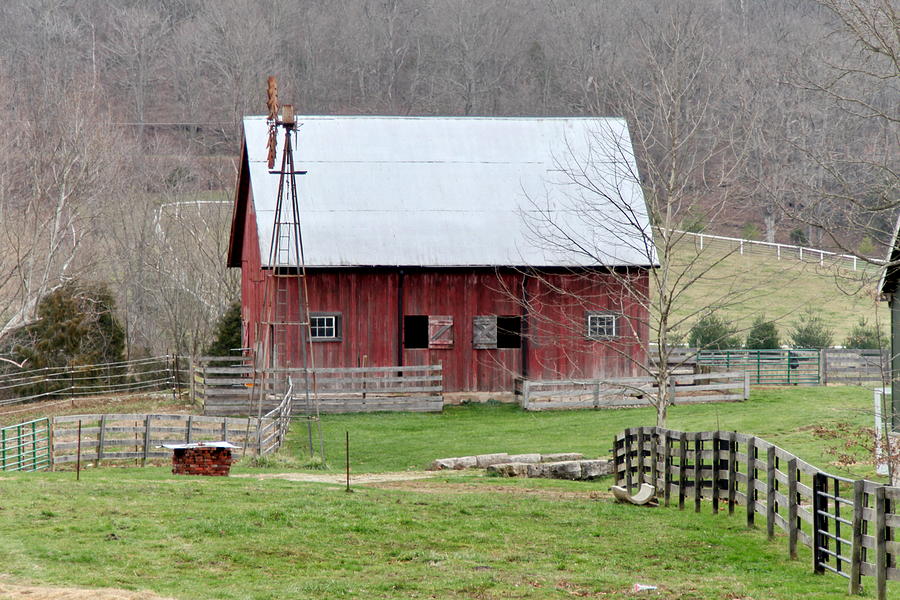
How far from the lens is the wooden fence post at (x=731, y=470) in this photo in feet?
50.2

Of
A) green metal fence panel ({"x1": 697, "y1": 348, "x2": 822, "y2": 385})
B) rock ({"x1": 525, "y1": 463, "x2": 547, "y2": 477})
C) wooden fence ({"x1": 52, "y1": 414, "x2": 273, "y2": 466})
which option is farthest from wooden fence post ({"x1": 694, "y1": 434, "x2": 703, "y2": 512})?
green metal fence panel ({"x1": 697, "y1": 348, "x2": 822, "y2": 385})

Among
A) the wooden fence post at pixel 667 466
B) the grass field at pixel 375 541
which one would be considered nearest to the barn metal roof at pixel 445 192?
the grass field at pixel 375 541

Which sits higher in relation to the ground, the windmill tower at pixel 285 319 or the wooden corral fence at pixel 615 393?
the windmill tower at pixel 285 319

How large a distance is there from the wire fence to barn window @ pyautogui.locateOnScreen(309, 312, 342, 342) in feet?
25.5

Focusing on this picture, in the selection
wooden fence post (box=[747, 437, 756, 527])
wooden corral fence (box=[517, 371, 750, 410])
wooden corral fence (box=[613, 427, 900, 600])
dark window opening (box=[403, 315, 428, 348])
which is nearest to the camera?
wooden corral fence (box=[613, 427, 900, 600])

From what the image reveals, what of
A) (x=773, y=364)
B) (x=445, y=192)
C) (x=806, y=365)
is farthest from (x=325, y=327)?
(x=806, y=365)

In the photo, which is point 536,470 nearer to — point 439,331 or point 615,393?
point 615,393

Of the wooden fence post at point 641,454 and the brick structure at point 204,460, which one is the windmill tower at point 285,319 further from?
the wooden fence post at point 641,454

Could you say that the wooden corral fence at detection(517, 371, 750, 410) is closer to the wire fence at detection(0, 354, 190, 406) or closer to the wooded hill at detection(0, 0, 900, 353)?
the wire fence at detection(0, 354, 190, 406)

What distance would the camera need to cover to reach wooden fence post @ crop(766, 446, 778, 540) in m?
13.7

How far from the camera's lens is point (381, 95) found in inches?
3477

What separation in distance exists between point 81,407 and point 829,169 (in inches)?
1093

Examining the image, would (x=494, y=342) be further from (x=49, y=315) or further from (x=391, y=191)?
(x=49, y=315)

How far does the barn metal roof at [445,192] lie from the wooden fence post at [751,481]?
1656cm
